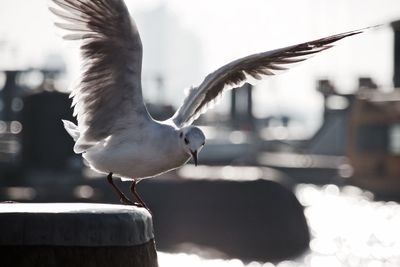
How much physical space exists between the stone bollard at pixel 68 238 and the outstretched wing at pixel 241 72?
10.9 ft

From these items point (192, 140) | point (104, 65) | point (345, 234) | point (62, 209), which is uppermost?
point (104, 65)

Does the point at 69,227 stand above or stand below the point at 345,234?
above

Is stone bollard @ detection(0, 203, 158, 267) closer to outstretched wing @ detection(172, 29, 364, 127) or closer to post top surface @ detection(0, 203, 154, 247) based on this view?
post top surface @ detection(0, 203, 154, 247)

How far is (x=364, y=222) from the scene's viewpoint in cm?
3972

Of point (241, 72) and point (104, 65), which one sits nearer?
point (104, 65)

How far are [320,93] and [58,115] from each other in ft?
88.9

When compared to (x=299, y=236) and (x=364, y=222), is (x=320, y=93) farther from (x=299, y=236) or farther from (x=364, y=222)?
(x=299, y=236)

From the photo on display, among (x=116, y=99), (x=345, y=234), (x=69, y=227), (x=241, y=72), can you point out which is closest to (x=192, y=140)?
(x=116, y=99)

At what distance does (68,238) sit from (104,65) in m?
3.50

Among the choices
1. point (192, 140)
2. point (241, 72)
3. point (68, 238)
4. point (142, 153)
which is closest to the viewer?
point (68, 238)

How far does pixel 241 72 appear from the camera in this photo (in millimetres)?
9391

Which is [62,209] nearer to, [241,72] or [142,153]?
[142,153]

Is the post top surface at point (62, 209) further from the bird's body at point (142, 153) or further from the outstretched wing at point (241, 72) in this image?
→ the outstretched wing at point (241, 72)

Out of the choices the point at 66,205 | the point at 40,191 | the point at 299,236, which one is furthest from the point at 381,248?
the point at 66,205
